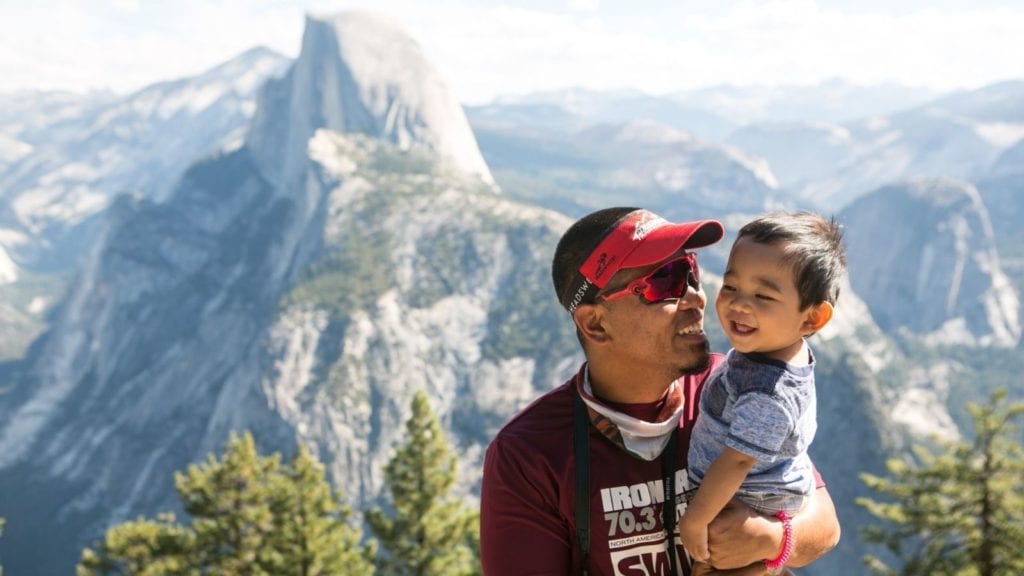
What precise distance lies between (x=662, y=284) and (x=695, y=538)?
1.51m

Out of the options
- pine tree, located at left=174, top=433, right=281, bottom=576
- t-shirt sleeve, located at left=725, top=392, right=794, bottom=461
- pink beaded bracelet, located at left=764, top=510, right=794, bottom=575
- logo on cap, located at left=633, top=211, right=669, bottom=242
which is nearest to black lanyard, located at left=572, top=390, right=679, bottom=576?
t-shirt sleeve, located at left=725, top=392, right=794, bottom=461

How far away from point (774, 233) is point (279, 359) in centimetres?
17452

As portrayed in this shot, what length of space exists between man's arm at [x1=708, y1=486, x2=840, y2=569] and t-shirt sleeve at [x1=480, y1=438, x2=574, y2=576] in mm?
878

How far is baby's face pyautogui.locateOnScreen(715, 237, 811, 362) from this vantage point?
459 cm

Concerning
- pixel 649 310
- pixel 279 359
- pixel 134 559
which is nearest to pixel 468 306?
pixel 279 359

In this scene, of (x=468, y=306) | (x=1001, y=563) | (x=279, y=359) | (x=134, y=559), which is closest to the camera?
(x=1001, y=563)

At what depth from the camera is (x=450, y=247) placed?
7746 inches

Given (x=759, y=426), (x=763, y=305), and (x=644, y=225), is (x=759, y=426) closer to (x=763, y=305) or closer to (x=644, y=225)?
(x=763, y=305)

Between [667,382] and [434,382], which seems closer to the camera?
[667,382]

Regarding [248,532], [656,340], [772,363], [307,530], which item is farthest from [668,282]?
[248,532]

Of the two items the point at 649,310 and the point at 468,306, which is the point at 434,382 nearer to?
the point at 468,306

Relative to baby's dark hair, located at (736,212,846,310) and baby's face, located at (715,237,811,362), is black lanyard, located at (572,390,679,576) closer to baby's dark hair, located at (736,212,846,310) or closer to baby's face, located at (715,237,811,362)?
Answer: baby's face, located at (715,237,811,362)

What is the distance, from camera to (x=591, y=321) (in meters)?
4.71

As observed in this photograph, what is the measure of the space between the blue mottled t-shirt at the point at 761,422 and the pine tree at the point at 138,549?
2969 cm
